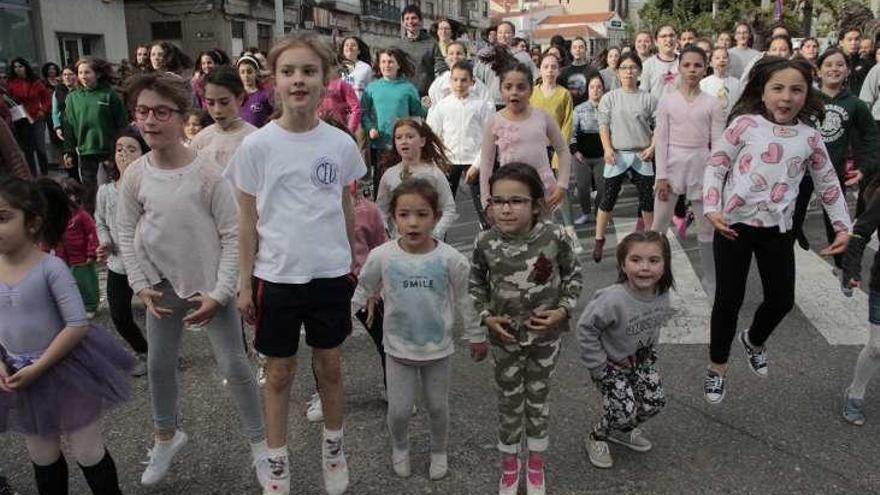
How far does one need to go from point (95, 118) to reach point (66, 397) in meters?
5.35

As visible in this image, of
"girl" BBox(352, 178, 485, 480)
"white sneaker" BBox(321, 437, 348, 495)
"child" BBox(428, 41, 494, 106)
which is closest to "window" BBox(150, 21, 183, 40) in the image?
"child" BBox(428, 41, 494, 106)

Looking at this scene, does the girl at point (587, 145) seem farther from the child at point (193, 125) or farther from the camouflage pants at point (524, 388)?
the camouflage pants at point (524, 388)

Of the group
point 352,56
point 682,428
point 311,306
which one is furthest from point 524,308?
point 352,56

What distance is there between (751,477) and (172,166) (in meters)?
2.78

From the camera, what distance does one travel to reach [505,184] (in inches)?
117

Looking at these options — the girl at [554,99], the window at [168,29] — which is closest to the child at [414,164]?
the girl at [554,99]

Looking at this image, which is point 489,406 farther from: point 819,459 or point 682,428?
point 819,459

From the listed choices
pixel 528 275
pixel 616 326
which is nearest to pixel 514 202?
pixel 528 275

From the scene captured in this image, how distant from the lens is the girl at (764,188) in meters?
3.55

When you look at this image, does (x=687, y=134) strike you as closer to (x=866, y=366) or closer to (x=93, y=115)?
(x=866, y=366)

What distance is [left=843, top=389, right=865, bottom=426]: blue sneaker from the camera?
11.7 ft

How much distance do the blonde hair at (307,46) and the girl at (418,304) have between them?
23.3 inches

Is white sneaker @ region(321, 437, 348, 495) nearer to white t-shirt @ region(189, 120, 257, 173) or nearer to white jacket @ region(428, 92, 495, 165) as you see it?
white t-shirt @ region(189, 120, 257, 173)

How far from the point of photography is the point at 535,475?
3031mm
